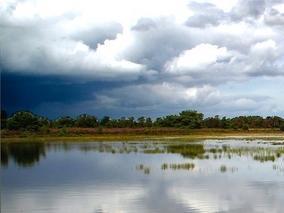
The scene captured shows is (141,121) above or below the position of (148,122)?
above

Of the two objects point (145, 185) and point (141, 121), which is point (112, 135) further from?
point (145, 185)

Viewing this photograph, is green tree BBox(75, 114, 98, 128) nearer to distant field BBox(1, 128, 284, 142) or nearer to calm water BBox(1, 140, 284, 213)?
distant field BBox(1, 128, 284, 142)

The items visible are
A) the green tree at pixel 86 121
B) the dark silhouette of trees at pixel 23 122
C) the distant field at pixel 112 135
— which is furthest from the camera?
the green tree at pixel 86 121

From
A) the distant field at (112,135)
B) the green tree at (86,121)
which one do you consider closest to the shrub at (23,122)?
the distant field at (112,135)

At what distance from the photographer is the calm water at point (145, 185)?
1791 cm

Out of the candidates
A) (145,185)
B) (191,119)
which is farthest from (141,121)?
(145,185)

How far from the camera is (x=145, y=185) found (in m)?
23.0

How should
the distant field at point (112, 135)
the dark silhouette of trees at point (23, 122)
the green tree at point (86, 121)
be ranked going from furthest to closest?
the green tree at point (86, 121)
the dark silhouette of trees at point (23, 122)
the distant field at point (112, 135)

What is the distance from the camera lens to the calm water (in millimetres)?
17906

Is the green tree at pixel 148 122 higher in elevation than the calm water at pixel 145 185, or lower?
higher

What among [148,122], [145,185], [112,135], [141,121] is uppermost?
[141,121]

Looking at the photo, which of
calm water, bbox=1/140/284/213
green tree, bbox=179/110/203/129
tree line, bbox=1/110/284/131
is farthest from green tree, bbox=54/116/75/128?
calm water, bbox=1/140/284/213

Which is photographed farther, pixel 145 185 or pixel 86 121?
pixel 86 121

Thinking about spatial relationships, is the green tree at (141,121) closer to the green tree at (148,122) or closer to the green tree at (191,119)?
the green tree at (148,122)
